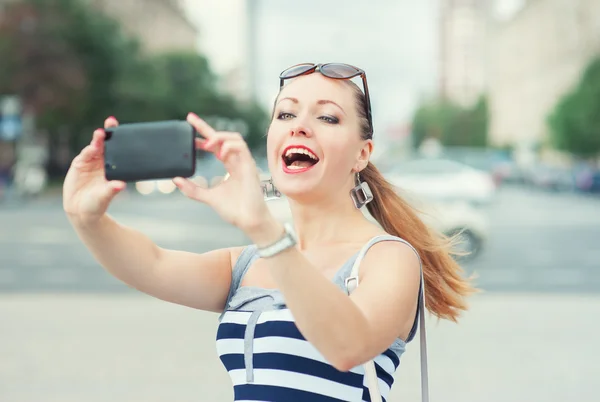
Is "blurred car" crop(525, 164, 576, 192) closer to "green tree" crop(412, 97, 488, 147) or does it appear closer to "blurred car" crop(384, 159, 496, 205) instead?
"blurred car" crop(384, 159, 496, 205)

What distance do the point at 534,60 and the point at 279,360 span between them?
98.3m

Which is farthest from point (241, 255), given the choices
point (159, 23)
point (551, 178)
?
point (159, 23)

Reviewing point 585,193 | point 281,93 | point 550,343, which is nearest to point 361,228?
point 281,93

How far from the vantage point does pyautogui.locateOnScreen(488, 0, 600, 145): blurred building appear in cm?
8044

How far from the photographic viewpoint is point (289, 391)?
209 cm

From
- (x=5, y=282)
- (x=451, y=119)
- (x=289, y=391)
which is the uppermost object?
(x=289, y=391)

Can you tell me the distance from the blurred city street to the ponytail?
3962mm

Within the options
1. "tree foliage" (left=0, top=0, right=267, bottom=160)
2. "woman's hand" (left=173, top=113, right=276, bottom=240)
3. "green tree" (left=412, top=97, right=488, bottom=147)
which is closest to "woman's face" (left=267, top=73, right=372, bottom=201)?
"woman's hand" (left=173, top=113, right=276, bottom=240)

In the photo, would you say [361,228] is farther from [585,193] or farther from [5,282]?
[585,193]

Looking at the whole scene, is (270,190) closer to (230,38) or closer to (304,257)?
(304,257)

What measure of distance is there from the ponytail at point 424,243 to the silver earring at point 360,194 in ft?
0.31

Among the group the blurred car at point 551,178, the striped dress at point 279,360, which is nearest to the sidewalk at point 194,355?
the striped dress at point 279,360

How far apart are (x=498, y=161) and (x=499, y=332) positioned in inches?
2347

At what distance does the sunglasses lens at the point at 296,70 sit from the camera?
2.25 meters
